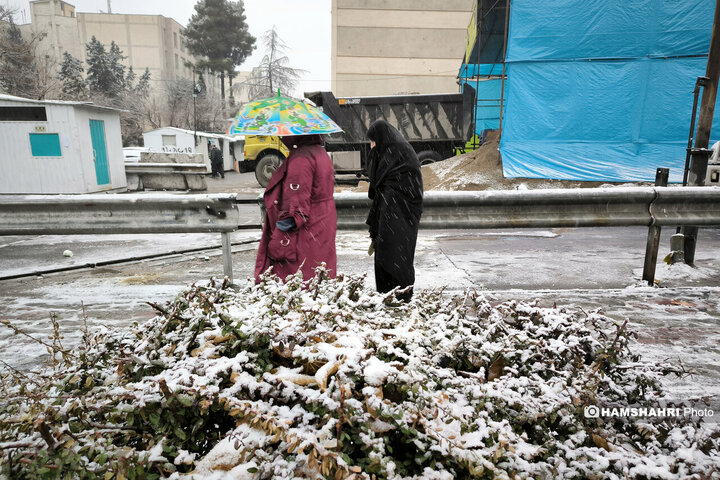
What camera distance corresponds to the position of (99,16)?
76562mm

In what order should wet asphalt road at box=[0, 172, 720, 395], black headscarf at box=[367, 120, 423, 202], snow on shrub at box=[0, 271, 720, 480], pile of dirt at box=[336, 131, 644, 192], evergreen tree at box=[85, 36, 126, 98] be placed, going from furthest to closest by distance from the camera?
evergreen tree at box=[85, 36, 126, 98] < pile of dirt at box=[336, 131, 644, 192] < black headscarf at box=[367, 120, 423, 202] < wet asphalt road at box=[0, 172, 720, 395] < snow on shrub at box=[0, 271, 720, 480]

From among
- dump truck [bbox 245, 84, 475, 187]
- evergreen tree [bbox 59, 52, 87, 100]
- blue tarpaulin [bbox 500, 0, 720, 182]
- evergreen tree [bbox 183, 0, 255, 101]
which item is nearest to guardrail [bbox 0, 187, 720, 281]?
blue tarpaulin [bbox 500, 0, 720, 182]

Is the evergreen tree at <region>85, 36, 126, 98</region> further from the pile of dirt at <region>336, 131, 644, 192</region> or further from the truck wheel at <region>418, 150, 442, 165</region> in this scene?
the pile of dirt at <region>336, 131, 644, 192</region>

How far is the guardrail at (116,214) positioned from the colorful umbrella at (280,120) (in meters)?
1.39

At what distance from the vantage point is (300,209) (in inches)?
137

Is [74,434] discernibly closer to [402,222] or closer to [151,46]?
[402,222]

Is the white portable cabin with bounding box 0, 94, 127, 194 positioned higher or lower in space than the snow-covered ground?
higher

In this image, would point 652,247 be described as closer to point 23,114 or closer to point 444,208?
point 444,208

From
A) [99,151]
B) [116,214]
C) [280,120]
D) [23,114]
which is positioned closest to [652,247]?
[280,120]

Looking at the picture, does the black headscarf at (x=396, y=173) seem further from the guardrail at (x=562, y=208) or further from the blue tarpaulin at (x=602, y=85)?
the blue tarpaulin at (x=602, y=85)

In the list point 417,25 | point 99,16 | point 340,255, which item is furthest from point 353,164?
point 99,16

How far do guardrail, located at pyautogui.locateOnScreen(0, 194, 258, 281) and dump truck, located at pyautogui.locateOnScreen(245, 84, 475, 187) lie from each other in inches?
487

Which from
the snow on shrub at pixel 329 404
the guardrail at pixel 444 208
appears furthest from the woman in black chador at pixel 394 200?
the snow on shrub at pixel 329 404

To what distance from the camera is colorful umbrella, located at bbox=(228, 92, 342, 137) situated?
11.2 feet
